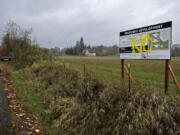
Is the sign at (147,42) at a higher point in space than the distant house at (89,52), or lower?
lower

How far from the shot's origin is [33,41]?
17.4 meters

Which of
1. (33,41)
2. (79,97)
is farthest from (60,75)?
(33,41)

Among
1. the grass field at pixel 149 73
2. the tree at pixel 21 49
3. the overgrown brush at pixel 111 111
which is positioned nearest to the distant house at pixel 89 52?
the tree at pixel 21 49

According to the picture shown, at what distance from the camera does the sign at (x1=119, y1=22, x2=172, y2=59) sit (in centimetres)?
446

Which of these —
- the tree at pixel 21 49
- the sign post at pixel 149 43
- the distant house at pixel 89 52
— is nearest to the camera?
the sign post at pixel 149 43

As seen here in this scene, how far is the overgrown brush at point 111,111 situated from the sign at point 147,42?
69.2 inches

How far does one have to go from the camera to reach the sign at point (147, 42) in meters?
4.46

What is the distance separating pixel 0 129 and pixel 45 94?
278 cm

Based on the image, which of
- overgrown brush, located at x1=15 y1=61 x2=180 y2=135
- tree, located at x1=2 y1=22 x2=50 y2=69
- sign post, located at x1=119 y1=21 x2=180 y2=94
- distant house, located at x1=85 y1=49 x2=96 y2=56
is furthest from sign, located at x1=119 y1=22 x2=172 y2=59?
distant house, located at x1=85 y1=49 x2=96 y2=56

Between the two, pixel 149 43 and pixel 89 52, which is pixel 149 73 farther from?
pixel 89 52

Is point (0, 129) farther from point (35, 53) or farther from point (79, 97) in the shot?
point (35, 53)

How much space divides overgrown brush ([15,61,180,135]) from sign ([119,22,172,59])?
1759mm

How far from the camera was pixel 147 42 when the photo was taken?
5.05m

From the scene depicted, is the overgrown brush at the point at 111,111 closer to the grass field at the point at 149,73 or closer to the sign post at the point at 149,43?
the grass field at the point at 149,73
